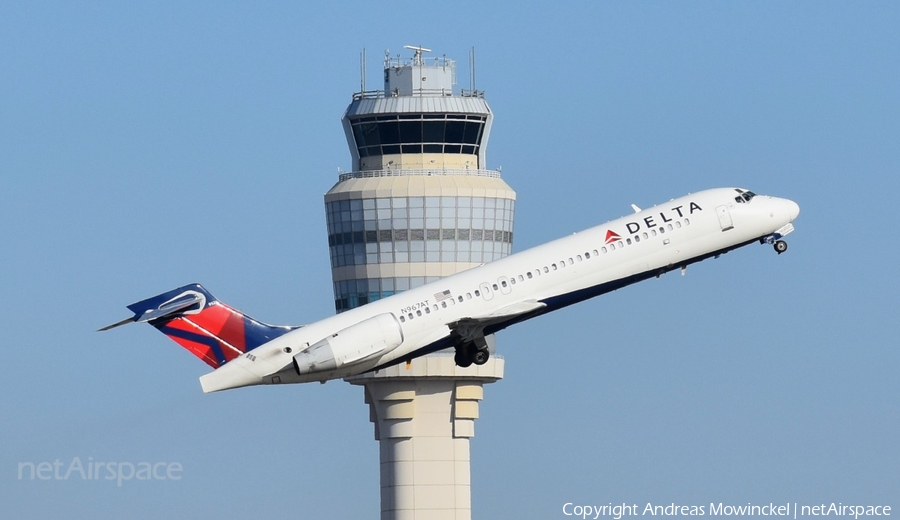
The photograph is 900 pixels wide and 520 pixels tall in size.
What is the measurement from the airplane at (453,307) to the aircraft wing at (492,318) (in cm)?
4

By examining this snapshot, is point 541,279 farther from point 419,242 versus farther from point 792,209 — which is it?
point 419,242

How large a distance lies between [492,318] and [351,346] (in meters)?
5.52

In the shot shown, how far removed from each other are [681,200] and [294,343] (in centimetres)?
1553

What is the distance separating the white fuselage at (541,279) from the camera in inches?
4540

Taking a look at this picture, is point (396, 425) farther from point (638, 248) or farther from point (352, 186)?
point (638, 248)

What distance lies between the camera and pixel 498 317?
116562 millimetres

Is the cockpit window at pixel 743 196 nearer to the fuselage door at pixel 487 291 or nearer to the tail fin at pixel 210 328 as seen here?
the fuselage door at pixel 487 291

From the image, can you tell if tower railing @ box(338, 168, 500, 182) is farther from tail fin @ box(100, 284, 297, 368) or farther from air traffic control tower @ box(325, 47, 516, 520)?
tail fin @ box(100, 284, 297, 368)

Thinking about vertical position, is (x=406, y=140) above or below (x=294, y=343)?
above

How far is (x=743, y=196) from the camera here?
120 meters

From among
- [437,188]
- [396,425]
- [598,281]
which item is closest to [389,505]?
[396,425]

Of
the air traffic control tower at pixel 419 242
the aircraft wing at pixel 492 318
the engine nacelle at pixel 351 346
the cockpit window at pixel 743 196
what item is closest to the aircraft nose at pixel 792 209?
the cockpit window at pixel 743 196

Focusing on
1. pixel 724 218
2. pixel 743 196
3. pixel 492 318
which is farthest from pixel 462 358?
pixel 743 196

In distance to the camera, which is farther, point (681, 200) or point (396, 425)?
point (396, 425)
